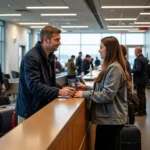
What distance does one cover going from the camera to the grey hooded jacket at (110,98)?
2.02 metres

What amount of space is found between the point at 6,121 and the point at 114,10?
748cm

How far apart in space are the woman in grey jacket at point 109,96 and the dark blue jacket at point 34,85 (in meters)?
0.33

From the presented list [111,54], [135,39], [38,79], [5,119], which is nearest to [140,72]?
[5,119]

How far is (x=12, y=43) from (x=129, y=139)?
1166cm

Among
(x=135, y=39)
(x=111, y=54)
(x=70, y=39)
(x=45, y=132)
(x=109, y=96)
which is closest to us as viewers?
(x=45, y=132)

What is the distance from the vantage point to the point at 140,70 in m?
6.43

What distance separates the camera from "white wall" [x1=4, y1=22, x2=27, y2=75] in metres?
13.7

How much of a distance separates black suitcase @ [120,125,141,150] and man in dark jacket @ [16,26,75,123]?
134 cm

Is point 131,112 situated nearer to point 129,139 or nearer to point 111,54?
point 129,139

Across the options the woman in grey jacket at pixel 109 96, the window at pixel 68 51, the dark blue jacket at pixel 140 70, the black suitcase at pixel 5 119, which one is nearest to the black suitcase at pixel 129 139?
the woman in grey jacket at pixel 109 96

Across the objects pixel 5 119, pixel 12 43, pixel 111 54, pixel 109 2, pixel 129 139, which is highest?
pixel 109 2

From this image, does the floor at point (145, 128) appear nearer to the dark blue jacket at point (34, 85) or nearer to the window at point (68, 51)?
the dark blue jacket at point (34, 85)

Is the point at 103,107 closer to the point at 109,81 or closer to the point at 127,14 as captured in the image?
the point at 109,81

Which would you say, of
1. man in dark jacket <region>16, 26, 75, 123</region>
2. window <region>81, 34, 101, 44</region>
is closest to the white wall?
window <region>81, 34, 101, 44</region>
